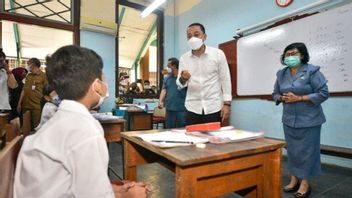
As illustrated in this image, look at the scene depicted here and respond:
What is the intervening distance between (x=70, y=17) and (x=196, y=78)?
3705 millimetres

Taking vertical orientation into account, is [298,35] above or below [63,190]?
above

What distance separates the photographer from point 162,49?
552cm

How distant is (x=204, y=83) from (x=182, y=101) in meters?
1.42

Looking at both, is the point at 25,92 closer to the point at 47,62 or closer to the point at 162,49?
the point at 162,49

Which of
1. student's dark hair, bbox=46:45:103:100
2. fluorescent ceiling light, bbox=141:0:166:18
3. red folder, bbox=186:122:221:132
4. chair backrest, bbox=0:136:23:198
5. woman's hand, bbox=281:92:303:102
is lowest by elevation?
chair backrest, bbox=0:136:23:198

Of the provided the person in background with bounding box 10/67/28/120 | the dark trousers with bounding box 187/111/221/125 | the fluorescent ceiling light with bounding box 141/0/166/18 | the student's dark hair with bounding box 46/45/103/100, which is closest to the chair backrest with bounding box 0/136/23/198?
the student's dark hair with bounding box 46/45/103/100

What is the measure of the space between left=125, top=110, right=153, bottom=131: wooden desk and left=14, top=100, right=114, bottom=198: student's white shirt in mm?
3698

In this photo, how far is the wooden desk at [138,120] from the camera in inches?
172

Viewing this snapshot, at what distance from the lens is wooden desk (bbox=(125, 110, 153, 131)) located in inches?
172

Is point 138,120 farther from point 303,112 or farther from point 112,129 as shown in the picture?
point 303,112

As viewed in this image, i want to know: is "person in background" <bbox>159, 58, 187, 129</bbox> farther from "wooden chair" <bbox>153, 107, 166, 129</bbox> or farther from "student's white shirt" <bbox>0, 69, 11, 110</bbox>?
"student's white shirt" <bbox>0, 69, 11, 110</bbox>

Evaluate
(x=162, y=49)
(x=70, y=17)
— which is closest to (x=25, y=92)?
(x=70, y=17)

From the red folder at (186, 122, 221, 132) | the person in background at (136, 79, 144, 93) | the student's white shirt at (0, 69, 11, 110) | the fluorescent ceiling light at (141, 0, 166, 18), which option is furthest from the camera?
the person in background at (136, 79, 144, 93)

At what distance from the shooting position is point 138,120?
443 centimetres
